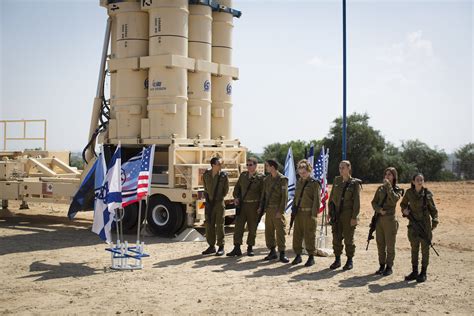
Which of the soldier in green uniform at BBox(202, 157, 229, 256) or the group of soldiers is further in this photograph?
the soldier in green uniform at BBox(202, 157, 229, 256)

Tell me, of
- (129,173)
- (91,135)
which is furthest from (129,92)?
(129,173)

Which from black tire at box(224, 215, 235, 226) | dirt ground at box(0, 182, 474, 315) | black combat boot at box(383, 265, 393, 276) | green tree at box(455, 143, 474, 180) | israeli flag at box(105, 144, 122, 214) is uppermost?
green tree at box(455, 143, 474, 180)

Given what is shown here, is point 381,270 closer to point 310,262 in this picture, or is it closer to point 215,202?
point 310,262

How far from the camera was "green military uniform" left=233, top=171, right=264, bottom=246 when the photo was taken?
10.0 m

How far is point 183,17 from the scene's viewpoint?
12570 millimetres

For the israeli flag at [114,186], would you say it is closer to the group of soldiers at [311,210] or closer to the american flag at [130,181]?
the american flag at [130,181]

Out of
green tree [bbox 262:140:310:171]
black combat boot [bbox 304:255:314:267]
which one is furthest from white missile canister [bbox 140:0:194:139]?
green tree [bbox 262:140:310:171]

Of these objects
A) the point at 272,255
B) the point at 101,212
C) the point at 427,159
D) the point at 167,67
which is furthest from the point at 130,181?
the point at 427,159

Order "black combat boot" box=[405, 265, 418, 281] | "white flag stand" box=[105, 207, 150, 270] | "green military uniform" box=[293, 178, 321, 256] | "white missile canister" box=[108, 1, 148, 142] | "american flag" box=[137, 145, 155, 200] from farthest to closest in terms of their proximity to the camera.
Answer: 1. "white missile canister" box=[108, 1, 148, 142]
2. "american flag" box=[137, 145, 155, 200]
3. "green military uniform" box=[293, 178, 321, 256]
4. "white flag stand" box=[105, 207, 150, 270]
5. "black combat boot" box=[405, 265, 418, 281]

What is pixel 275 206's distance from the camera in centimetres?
965

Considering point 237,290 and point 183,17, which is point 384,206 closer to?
point 237,290

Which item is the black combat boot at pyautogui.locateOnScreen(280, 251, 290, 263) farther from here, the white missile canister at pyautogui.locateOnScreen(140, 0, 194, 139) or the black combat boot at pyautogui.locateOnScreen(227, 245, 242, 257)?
the white missile canister at pyautogui.locateOnScreen(140, 0, 194, 139)

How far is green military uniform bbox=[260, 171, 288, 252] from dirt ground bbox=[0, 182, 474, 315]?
43 centimetres

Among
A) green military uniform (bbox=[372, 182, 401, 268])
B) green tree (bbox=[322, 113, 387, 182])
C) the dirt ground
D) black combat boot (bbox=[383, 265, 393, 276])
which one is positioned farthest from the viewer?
green tree (bbox=[322, 113, 387, 182])
